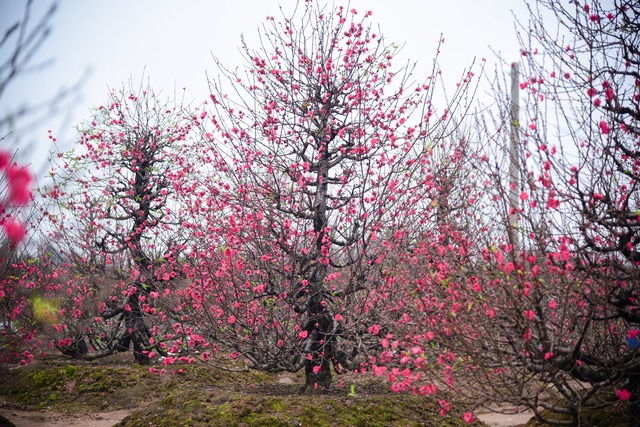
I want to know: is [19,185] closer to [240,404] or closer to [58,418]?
[240,404]

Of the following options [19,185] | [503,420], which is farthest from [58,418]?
[19,185]

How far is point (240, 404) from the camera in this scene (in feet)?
23.3

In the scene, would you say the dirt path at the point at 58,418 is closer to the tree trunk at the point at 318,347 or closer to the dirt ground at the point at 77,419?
the dirt ground at the point at 77,419

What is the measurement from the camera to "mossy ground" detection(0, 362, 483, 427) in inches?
268

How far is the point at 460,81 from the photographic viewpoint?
280 inches

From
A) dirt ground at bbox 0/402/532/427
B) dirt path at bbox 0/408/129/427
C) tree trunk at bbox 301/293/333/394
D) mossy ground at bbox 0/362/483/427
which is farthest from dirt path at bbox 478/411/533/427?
dirt path at bbox 0/408/129/427

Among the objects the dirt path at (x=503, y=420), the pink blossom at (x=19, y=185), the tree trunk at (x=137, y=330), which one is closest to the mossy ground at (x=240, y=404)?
the dirt path at (x=503, y=420)

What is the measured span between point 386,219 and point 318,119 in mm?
2222

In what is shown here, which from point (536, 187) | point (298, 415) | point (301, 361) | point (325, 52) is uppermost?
point (325, 52)

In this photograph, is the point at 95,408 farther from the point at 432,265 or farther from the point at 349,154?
the point at 432,265

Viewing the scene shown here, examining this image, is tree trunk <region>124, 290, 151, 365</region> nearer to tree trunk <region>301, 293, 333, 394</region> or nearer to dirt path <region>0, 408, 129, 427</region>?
dirt path <region>0, 408, 129, 427</region>

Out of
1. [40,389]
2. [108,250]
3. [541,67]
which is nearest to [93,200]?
[108,250]

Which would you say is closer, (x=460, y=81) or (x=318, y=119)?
(x=460, y=81)

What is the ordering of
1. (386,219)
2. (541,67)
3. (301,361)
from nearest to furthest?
(541,67)
(301,361)
(386,219)
